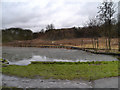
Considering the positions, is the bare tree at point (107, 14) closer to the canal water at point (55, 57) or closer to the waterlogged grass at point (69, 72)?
the canal water at point (55, 57)

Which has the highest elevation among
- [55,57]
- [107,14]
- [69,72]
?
[107,14]

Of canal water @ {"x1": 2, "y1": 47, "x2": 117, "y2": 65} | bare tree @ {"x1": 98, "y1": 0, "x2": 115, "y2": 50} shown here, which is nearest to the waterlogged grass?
canal water @ {"x1": 2, "y1": 47, "x2": 117, "y2": 65}

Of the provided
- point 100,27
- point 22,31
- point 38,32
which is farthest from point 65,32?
point 100,27

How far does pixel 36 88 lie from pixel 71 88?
4.39 ft

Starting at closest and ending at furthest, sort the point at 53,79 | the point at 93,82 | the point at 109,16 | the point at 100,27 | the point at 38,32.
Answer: the point at 93,82 → the point at 53,79 → the point at 109,16 → the point at 100,27 → the point at 38,32

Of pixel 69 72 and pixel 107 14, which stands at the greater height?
pixel 107 14

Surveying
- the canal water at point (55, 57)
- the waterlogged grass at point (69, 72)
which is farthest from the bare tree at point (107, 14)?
the waterlogged grass at point (69, 72)

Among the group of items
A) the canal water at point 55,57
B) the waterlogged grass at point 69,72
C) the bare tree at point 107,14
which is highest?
the bare tree at point 107,14

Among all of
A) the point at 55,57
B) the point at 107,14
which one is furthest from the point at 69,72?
the point at 107,14

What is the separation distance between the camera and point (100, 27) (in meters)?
19.6

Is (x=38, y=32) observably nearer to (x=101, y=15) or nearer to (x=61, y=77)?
(x=101, y=15)

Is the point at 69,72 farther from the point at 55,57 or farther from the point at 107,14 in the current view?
the point at 107,14

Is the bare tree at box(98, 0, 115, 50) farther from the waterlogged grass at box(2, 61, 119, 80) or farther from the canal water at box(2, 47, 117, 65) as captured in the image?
the waterlogged grass at box(2, 61, 119, 80)

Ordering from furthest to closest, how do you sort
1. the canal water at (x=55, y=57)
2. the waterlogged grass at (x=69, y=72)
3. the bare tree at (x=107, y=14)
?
the bare tree at (x=107, y=14) < the canal water at (x=55, y=57) < the waterlogged grass at (x=69, y=72)
